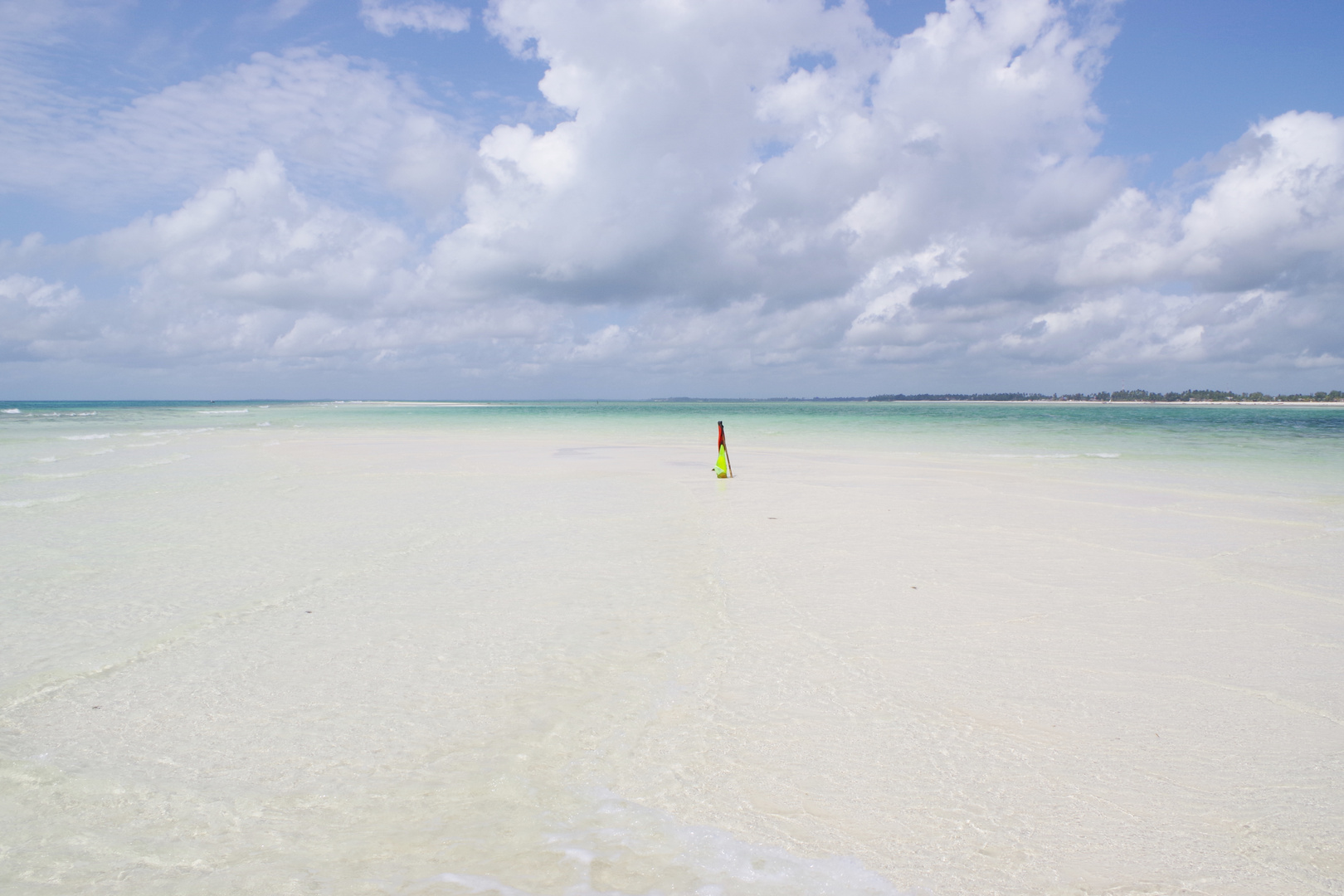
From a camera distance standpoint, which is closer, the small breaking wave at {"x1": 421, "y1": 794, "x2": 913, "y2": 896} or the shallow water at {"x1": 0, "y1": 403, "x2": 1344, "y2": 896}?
the small breaking wave at {"x1": 421, "y1": 794, "x2": 913, "y2": 896}

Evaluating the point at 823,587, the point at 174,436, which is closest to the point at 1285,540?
the point at 823,587

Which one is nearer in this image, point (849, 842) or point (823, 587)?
point (849, 842)

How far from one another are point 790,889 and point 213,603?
6296 mm

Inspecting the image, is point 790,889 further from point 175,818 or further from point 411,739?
point 175,818

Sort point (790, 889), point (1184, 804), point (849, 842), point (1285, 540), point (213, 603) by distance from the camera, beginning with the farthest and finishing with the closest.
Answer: point (1285, 540)
point (213, 603)
point (1184, 804)
point (849, 842)
point (790, 889)

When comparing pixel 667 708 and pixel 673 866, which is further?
pixel 667 708

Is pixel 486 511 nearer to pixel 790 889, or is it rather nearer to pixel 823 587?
pixel 823 587

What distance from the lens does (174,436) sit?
34.9 m

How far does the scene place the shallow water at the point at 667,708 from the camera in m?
3.24

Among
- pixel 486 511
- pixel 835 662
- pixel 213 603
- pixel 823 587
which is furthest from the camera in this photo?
pixel 486 511

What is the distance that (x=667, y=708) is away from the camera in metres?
4.75

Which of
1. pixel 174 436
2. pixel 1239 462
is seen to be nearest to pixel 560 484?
pixel 1239 462

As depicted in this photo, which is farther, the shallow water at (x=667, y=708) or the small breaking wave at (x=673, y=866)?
the shallow water at (x=667, y=708)

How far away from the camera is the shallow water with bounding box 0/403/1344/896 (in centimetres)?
324
